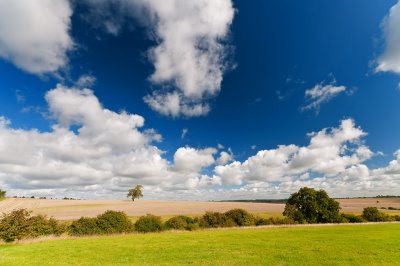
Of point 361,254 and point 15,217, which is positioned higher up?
point 15,217

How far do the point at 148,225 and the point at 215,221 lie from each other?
14.0 metres

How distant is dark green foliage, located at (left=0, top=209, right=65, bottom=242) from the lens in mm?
36062

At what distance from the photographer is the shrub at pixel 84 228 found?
4353 cm

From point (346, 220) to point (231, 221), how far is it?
99.9ft

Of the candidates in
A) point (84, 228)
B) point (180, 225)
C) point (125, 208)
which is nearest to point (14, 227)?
point (84, 228)

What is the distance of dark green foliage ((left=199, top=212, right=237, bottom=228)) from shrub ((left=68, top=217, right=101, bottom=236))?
1961 cm

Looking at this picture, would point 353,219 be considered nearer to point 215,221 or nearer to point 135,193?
point 215,221

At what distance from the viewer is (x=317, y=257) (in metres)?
21.2

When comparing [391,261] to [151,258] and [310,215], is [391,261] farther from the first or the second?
[310,215]

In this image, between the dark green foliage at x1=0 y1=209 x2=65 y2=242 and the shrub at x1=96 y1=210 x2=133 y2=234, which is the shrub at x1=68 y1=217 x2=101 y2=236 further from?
the dark green foliage at x1=0 y1=209 x2=65 y2=242

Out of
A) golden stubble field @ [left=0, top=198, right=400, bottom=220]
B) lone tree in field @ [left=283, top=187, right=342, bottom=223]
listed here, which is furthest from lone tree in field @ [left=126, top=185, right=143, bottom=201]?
lone tree in field @ [left=283, top=187, right=342, bottom=223]

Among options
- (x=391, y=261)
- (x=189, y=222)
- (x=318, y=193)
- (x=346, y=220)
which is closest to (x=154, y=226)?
(x=189, y=222)

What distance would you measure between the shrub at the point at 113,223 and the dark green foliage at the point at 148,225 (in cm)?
136

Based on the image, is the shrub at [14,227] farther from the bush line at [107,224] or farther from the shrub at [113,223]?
the shrub at [113,223]
